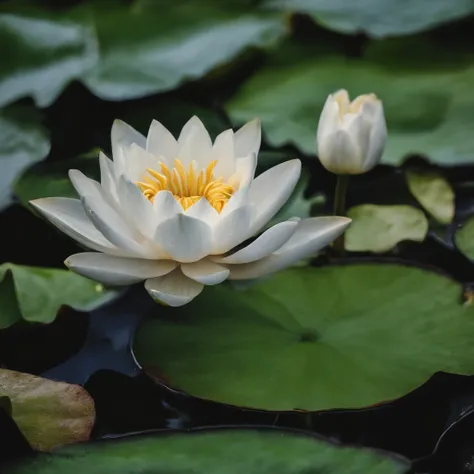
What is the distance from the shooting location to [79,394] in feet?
3.95

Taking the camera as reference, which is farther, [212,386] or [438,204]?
[438,204]

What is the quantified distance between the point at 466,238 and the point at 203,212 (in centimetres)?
71

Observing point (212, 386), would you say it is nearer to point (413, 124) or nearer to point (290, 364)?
point (290, 364)

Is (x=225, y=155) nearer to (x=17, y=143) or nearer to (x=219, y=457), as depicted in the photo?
(x=219, y=457)

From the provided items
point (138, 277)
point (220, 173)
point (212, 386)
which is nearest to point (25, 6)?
point (220, 173)

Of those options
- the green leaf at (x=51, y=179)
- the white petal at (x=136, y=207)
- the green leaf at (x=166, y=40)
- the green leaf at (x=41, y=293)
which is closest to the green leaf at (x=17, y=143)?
the green leaf at (x=51, y=179)

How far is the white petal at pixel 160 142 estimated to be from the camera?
140 centimetres

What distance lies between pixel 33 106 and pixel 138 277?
98cm

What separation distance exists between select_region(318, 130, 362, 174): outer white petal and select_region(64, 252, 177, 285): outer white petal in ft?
1.39

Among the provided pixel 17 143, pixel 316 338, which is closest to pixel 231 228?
pixel 316 338

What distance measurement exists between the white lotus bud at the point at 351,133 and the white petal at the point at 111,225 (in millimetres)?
471

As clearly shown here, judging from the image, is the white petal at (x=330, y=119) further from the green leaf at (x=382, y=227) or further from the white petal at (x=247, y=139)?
the green leaf at (x=382, y=227)

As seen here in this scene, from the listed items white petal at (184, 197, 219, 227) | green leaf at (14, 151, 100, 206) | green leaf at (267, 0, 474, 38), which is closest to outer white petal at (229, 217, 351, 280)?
white petal at (184, 197, 219, 227)

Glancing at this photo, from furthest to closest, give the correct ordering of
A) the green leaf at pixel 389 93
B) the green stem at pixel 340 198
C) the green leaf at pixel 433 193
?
the green leaf at pixel 389 93 < the green leaf at pixel 433 193 < the green stem at pixel 340 198
